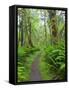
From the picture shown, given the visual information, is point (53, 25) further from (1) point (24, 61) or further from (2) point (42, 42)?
(1) point (24, 61)

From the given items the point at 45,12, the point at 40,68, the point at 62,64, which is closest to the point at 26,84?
the point at 40,68

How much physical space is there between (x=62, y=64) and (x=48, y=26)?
0.51 metres

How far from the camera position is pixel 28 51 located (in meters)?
4.16

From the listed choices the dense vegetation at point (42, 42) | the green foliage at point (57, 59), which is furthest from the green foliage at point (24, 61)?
the green foliage at point (57, 59)

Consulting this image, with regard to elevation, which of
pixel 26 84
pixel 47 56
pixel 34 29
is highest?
pixel 34 29

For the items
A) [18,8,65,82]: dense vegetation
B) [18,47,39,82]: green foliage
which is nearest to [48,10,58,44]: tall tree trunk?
[18,8,65,82]: dense vegetation

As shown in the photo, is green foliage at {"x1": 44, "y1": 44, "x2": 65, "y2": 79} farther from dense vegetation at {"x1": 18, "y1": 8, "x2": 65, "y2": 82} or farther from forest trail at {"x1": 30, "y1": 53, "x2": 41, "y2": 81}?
forest trail at {"x1": 30, "y1": 53, "x2": 41, "y2": 81}

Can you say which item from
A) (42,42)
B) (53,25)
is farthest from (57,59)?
(53,25)

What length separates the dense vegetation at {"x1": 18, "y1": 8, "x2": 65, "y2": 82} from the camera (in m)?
4.13

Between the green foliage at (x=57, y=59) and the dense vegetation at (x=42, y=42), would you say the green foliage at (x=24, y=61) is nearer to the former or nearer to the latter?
the dense vegetation at (x=42, y=42)

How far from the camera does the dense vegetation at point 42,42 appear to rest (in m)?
4.13

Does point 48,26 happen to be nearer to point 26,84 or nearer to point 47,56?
point 47,56

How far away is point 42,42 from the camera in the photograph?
4230 mm

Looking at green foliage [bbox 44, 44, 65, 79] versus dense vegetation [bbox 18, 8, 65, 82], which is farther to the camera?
green foliage [bbox 44, 44, 65, 79]
